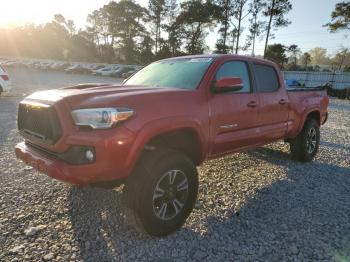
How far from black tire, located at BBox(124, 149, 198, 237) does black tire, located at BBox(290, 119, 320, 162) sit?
336 cm

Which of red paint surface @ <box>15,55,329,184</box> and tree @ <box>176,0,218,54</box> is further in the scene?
tree @ <box>176,0,218,54</box>

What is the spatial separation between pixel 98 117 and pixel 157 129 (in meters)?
0.58

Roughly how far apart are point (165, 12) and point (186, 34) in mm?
7513

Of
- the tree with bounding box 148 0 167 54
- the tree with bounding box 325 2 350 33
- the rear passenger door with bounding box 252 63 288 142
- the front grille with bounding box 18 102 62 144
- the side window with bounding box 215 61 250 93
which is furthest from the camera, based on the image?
the tree with bounding box 148 0 167 54

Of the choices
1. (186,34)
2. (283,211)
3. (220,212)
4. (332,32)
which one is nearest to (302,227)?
(283,211)

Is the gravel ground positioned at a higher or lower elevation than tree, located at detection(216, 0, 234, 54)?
lower

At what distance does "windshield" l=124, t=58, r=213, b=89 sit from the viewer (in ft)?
13.4

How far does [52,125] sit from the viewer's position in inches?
122

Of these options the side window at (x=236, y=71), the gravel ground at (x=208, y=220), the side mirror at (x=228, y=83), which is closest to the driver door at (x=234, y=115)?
the side window at (x=236, y=71)

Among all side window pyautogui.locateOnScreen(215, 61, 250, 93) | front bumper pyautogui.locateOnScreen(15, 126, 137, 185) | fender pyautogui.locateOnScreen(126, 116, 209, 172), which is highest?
side window pyautogui.locateOnScreen(215, 61, 250, 93)

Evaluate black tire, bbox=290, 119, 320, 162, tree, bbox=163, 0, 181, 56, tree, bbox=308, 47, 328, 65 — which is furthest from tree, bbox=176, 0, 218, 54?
tree, bbox=308, 47, 328, 65

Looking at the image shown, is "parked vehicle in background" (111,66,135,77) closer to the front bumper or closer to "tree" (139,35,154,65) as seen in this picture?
"tree" (139,35,154,65)

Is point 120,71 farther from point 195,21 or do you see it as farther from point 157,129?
point 157,129

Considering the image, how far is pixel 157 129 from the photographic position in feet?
10.6
